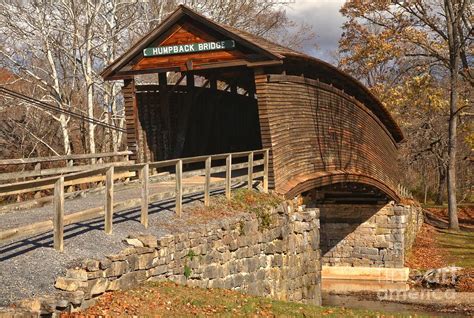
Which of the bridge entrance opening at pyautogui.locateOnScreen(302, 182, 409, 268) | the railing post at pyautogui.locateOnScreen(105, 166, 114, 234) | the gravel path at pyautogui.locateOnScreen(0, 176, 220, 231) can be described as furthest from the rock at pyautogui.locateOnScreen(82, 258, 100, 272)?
the bridge entrance opening at pyautogui.locateOnScreen(302, 182, 409, 268)

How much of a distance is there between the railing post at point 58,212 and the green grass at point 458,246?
1795 cm

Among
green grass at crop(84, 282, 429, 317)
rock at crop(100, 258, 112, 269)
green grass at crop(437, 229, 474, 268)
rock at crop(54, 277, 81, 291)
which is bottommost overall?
green grass at crop(437, 229, 474, 268)

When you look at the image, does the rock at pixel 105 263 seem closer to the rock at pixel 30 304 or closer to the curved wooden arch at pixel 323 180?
the rock at pixel 30 304

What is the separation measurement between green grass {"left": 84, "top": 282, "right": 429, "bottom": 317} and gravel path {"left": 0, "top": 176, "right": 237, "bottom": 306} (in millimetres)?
656

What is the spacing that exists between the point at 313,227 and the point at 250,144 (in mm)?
7734

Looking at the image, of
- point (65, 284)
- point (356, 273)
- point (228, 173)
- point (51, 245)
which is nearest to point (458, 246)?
point (356, 273)

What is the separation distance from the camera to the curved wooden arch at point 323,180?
1623 centimetres

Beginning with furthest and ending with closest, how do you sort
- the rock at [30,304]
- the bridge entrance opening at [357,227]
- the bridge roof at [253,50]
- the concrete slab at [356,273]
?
Result: 1. the bridge entrance opening at [357,227]
2. the concrete slab at [356,273]
3. the bridge roof at [253,50]
4. the rock at [30,304]

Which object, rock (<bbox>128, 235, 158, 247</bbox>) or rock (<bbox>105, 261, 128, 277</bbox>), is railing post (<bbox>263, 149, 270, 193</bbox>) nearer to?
rock (<bbox>128, 235, 158, 247</bbox>)

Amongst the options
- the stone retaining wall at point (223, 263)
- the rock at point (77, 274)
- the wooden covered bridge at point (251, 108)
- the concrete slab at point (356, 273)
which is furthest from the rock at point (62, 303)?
the concrete slab at point (356, 273)

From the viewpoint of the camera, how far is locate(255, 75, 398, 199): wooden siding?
15.7 meters

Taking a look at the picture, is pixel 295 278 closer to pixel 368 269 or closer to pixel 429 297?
pixel 429 297

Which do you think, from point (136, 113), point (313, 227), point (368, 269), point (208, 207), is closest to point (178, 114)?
point (136, 113)
